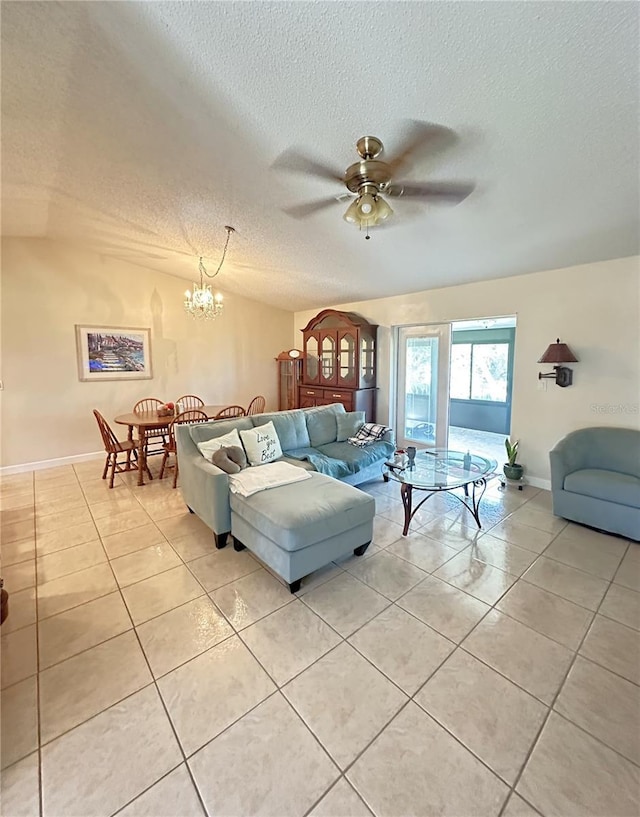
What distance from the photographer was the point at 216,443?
2.99 m

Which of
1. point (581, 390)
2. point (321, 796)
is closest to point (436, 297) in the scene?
point (581, 390)

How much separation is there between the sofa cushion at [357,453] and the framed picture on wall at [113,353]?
3.22 m

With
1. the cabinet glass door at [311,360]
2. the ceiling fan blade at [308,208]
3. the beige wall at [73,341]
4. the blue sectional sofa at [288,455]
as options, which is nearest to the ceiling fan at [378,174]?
the ceiling fan blade at [308,208]

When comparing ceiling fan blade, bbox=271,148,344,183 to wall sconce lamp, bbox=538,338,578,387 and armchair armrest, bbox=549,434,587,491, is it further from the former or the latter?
armchair armrest, bbox=549,434,587,491

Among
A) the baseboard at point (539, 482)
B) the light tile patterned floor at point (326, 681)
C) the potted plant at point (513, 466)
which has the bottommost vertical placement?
the light tile patterned floor at point (326, 681)

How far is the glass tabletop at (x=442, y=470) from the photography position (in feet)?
9.18

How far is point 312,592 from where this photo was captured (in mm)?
2166

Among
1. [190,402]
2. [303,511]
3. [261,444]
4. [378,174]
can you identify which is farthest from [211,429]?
[190,402]

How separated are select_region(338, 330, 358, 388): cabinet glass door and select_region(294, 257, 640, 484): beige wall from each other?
137 centimetres

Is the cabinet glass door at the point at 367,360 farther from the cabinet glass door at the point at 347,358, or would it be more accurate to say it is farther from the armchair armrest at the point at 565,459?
the armchair armrest at the point at 565,459

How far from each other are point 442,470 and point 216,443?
2.04m

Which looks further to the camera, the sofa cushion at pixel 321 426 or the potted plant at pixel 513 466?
the sofa cushion at pixel 321 426

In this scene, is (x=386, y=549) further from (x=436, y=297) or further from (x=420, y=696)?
(x=436, y=297)

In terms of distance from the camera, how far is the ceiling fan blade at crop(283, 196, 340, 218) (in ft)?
9.07
